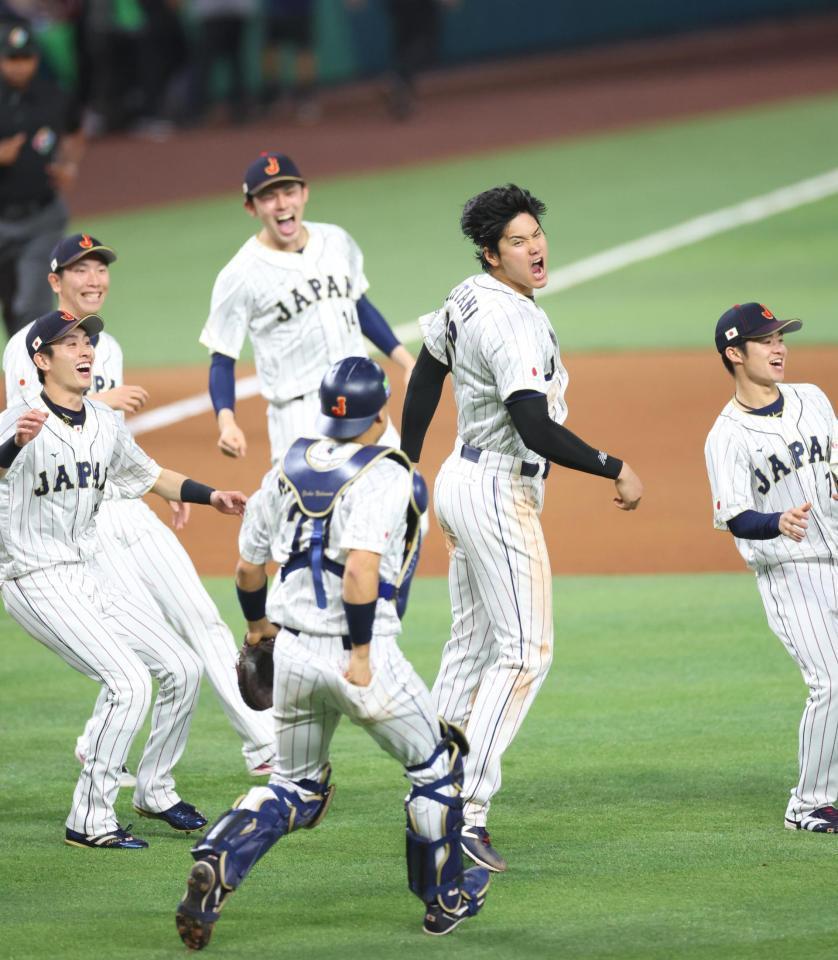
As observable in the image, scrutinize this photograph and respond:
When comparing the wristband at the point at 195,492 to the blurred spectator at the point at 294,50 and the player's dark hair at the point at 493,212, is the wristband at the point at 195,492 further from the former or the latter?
the blurred spectator at the point at 294,50

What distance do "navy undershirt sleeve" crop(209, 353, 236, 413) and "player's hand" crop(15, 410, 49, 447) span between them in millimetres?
2292

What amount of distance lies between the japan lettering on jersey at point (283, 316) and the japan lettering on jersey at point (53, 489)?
2039 mm

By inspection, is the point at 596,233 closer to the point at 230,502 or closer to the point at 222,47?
the point at 222,47

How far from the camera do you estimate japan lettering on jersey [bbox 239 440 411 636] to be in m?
5.40

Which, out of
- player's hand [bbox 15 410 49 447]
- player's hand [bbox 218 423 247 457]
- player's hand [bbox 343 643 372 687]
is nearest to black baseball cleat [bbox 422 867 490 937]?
player's hand [bbox 343 643 372 687]

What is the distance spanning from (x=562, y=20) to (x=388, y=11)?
4.84 m

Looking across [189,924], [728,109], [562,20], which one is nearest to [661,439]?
[189,924]

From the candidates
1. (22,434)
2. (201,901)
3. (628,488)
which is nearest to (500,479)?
(628,488)

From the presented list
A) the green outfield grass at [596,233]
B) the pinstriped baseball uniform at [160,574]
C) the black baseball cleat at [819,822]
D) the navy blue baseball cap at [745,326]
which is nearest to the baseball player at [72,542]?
the pinstriped baseball uniform at [160,574]

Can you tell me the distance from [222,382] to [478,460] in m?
2.50

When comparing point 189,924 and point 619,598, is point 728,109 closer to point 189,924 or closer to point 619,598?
point 619,598

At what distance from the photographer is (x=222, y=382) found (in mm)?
8688

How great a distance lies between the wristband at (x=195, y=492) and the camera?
677 centimetres

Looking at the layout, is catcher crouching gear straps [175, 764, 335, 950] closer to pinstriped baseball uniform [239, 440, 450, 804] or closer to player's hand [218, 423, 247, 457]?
pinstriped baseball uniform [239, 440, 450, 804]
